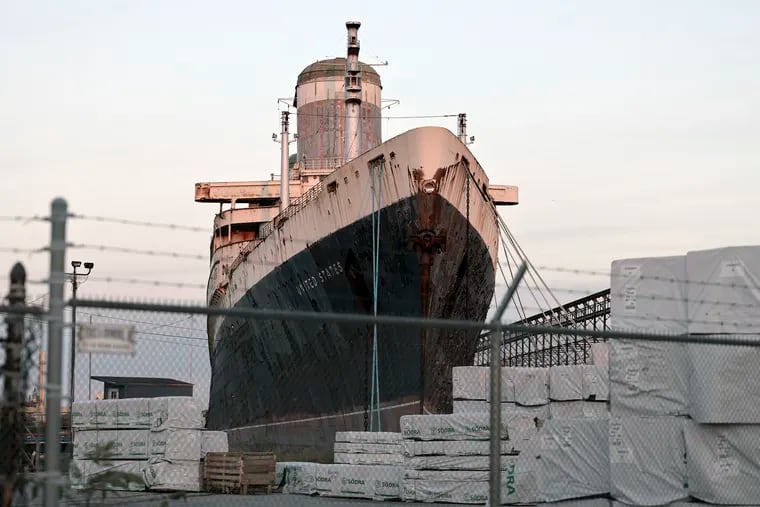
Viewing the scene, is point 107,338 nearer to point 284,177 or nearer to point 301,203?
point 301,203

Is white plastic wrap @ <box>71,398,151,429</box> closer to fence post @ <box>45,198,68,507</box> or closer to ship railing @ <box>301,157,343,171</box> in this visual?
fence post @ <box>45,198,68,507</box>

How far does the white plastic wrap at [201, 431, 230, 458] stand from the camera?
18.0 metres

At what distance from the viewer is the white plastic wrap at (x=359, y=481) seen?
16.2 metres

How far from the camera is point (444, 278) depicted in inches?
896

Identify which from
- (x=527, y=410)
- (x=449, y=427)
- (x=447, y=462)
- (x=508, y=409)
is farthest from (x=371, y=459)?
(x=449, y=427)

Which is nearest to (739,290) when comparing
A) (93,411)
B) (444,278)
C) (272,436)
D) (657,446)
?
(657,446)

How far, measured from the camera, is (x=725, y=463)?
9.16 metres

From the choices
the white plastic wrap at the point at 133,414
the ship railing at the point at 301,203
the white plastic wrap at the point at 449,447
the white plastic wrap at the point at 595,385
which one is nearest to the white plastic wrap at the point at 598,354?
the ship railing at the point at 301,203

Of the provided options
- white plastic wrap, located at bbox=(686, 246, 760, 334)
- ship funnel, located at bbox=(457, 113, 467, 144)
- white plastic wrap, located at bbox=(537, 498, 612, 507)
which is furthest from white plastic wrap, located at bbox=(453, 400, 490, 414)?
ship funnel, located at bbox=(457, 113, 467, 144)

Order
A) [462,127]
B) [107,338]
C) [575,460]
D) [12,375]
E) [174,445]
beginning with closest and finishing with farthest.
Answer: [107,338]
[12,375]
[575,460]
[174,445]
[462,127]

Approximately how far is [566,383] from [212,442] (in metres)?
5.63

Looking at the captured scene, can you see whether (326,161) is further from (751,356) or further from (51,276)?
(51,276)

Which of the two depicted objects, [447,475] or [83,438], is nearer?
[447,475]

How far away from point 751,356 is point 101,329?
5.53m
